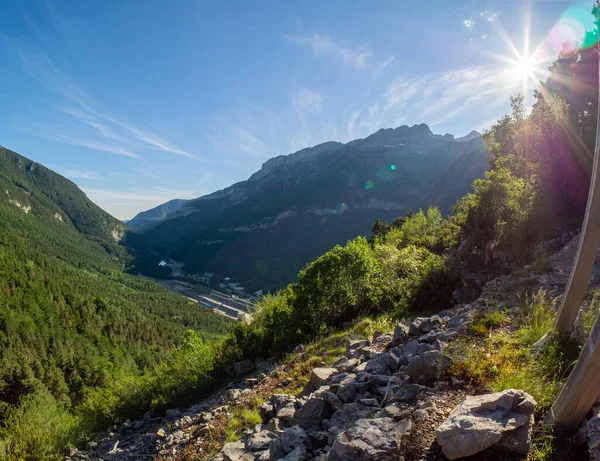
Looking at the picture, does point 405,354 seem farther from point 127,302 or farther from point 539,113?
point 127,302

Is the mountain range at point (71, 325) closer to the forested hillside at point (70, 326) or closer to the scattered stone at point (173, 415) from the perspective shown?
the forested hillside at point (70, 326)

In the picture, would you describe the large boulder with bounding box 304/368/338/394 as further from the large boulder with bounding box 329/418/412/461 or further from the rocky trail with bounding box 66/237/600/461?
the large boulder with bounding box 329/418/412/461

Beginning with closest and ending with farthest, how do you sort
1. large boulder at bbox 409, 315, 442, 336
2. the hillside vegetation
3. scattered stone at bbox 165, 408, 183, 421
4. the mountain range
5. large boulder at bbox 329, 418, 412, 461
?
1. large boulder at bbox 329, 418, 412, 461
2. large boulder at bbox 409, 315, 442, 336
3. scattered stone at bbox 165, 408, 183, 421
4. the hillside vegetation
5. the mountain range

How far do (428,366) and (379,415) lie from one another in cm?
107

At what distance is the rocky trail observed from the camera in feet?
9.98

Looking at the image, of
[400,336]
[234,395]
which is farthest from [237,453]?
[400,336]

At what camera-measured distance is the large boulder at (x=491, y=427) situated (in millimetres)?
2879

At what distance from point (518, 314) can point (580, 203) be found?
1016cm

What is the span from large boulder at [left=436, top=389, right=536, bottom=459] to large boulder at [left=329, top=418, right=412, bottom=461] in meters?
0.47

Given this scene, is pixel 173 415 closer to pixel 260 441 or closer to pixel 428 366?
pixel 260 441

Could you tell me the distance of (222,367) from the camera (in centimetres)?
1225

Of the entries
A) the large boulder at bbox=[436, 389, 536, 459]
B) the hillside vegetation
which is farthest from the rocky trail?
the hillside vegetation

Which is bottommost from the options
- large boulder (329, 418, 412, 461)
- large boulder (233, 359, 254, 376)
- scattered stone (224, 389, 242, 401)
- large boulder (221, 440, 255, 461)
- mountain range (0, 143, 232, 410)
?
mountain range (0, 143, 232, 410)

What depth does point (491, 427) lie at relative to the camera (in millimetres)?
2928
